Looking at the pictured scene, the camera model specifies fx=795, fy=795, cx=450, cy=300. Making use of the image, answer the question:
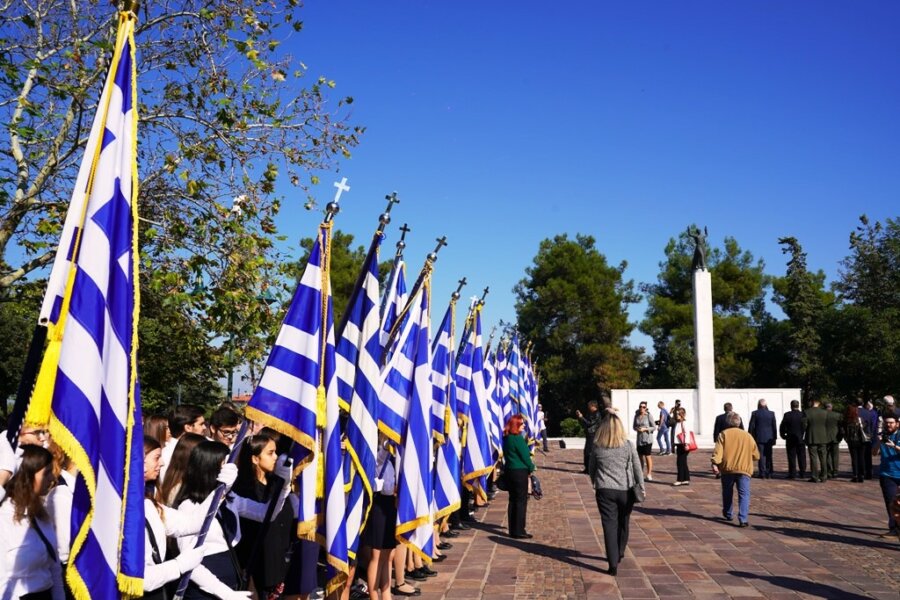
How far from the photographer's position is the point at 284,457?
553cm

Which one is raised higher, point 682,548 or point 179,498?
point 179,498

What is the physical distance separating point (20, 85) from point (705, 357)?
27.3 meters

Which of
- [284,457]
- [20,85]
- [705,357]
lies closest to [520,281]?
[705,357]

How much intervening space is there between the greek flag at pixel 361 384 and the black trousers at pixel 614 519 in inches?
120

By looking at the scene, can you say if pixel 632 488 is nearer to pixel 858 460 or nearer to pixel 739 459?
pixel 739 459

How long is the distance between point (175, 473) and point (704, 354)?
29.6 m

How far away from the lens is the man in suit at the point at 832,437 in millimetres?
16594

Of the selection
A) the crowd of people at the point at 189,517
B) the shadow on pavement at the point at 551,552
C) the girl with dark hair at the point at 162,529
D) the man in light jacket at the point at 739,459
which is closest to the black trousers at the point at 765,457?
the man in light jacket at the point at 739,459

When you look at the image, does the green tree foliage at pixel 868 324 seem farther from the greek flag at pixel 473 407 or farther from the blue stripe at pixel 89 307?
the blue stripe at pixel 89 307

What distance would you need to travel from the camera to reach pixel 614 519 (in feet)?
28.1

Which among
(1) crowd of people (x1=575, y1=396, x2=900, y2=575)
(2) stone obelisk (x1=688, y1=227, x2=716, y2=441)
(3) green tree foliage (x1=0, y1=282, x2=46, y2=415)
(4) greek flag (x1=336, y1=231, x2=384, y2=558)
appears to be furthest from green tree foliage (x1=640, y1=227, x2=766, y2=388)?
(4) greek flag (x1=336, y1=231, x2=384, y2=558)

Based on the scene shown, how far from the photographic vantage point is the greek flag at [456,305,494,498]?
1110 centimetres

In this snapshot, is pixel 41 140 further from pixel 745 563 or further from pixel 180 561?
pixel 745 563

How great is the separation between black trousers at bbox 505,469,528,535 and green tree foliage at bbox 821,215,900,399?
24.3 meters
